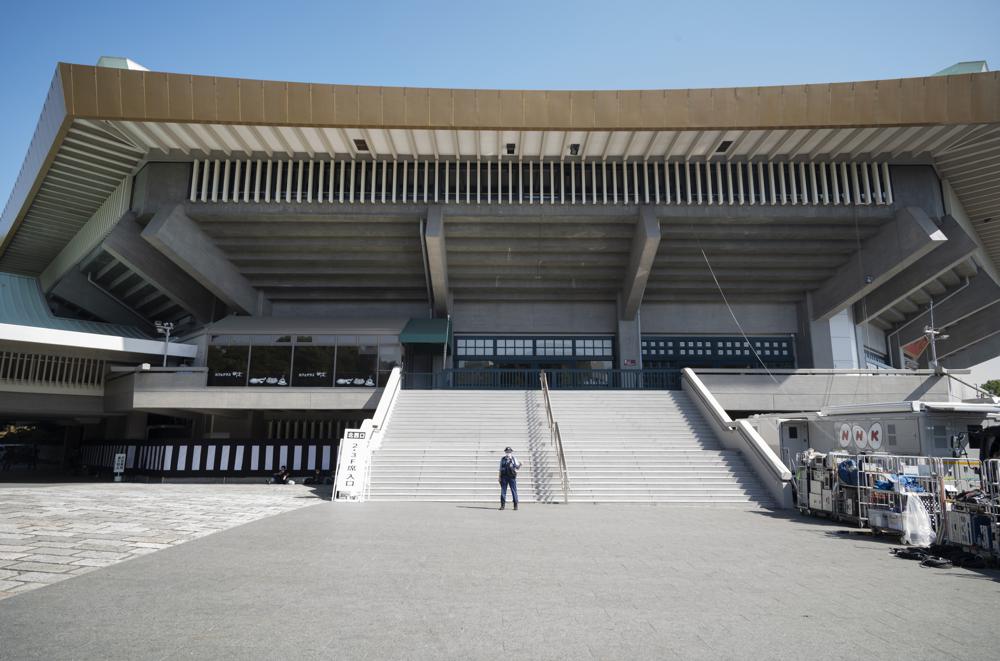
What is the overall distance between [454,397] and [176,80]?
44.3 ft

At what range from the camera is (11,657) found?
3553 millimetres

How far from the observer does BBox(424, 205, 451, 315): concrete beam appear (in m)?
21.9

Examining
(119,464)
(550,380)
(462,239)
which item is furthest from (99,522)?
(550,380)

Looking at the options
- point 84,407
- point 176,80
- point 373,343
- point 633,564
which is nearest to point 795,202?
point 373,343

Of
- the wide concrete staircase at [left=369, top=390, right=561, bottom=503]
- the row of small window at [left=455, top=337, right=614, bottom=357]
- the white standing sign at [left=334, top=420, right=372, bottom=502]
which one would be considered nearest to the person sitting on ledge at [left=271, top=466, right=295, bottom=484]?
the wide concrete staircase at [left=369, top=390, right=561, bottom=503]

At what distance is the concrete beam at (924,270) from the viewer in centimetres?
2206

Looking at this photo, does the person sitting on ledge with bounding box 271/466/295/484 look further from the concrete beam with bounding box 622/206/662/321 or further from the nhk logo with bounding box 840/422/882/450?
the nhk logo with bounding box 840/422/882/450

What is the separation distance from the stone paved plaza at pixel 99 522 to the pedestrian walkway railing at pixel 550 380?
8833 mm

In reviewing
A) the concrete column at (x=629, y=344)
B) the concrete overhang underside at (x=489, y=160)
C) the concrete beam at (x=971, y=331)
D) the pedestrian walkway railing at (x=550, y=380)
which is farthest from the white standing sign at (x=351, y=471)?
the concrete beam at (x=971, y=331)

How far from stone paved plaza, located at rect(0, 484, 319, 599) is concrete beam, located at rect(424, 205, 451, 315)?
10.2m

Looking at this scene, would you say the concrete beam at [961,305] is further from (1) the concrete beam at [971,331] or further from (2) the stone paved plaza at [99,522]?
(2) the stone paved plaza at [99,522]

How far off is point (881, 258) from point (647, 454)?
14.3 metres

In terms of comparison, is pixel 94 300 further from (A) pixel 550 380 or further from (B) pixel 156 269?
(A) pixel 550 380

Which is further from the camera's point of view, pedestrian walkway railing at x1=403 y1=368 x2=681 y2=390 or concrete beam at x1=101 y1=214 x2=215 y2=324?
pedestrian walkway railing at x1=403 y1=368 x2=681 y2=390
